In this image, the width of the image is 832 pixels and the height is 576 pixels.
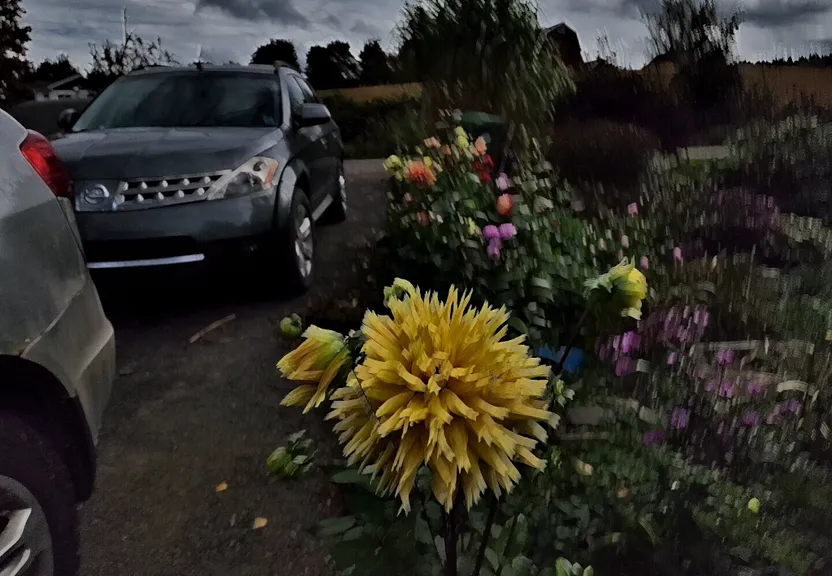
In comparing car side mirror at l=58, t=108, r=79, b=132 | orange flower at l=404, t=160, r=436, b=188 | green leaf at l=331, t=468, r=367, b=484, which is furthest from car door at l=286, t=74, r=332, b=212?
green leaf at l=331, t=468, r=367, b=484

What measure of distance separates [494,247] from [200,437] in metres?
1.26

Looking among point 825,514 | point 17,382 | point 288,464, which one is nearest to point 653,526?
point 825,514

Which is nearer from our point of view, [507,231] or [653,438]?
[653,438]

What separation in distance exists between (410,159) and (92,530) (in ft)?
5.46

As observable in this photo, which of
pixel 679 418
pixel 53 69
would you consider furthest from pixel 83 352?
pixel 679 418

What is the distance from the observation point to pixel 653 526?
1995 mm

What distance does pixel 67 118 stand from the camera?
282 cm

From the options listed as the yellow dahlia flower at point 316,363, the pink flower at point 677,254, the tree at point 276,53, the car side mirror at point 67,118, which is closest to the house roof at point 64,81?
the car side mirror at point 67,118

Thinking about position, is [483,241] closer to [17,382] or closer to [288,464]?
[17,382]

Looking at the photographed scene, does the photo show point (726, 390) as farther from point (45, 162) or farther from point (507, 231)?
point (45, 162)

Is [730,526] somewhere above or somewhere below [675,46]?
below

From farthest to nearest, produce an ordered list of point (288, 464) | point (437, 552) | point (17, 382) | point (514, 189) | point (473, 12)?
point (514, 189)
point (473, 12)
point (17, 382)
point (437, 552)
point (288, 464)

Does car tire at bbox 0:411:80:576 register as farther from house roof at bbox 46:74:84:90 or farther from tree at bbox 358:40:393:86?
tree at bbox 358:40:393:86

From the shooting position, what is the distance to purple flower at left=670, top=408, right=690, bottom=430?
2.21 metres
